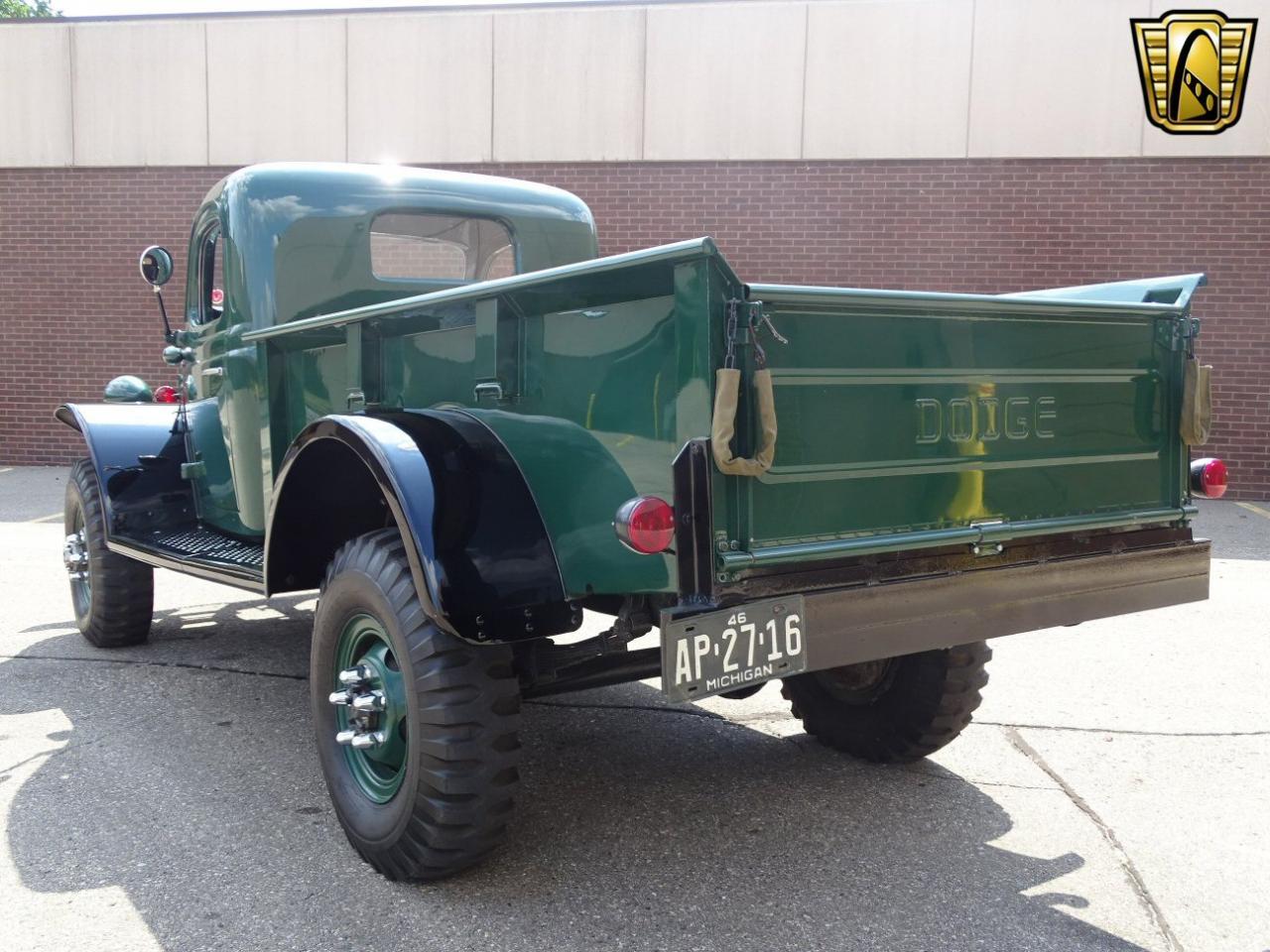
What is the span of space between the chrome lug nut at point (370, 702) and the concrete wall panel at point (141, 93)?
418 inches

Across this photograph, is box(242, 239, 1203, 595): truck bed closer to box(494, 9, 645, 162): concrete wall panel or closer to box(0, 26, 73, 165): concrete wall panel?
box(494, 9, 645, 162): concrete wall panel

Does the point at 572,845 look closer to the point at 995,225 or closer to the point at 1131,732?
the point at 1131,732

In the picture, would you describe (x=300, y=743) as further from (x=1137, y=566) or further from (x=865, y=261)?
(x=865, y=261)

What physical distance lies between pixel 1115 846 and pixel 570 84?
9.78 meters

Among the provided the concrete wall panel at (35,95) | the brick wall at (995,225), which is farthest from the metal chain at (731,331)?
the concrete wall panel at (35,95)

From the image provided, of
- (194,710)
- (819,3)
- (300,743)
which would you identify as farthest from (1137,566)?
(819,3)

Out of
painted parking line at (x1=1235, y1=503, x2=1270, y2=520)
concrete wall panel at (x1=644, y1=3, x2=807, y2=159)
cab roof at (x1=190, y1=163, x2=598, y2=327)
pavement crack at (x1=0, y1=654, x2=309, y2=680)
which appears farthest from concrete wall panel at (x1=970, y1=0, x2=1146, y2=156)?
pavement crack at (x1=0, y1=654, x2=309, y2=680)

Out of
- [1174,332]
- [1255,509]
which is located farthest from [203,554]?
[1255,509]

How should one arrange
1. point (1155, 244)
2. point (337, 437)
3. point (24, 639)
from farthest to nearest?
point (1155, 244) < point (24, 639) < point (337, 437)

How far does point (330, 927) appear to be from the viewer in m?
2.69

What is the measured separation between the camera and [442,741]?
2658 mm

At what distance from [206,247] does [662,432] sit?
11.3ft

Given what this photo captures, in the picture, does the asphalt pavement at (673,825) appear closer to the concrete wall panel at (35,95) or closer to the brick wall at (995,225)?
the brick wall at (995,225)

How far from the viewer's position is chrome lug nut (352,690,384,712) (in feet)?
9.74
